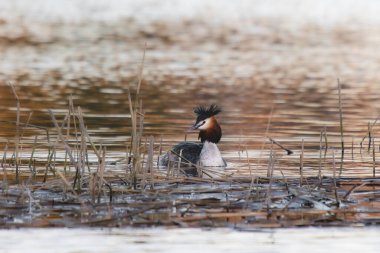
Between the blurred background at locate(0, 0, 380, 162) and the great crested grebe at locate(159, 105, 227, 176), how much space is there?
1.01 meters

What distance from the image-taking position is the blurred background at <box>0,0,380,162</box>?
2061cm

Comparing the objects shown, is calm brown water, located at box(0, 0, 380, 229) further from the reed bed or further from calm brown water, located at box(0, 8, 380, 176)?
the reed bed

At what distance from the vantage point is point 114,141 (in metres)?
17.4

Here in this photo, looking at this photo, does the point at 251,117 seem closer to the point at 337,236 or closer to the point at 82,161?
the point at 82,161

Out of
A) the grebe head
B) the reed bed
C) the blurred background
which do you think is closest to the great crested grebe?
the grebe head

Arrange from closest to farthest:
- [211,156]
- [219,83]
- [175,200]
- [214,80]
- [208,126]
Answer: [175,200] < [211,156] < [208,126] < [219,83] < [214,80]

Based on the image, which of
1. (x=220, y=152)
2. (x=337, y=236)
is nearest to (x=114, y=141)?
(x=220, y=152)

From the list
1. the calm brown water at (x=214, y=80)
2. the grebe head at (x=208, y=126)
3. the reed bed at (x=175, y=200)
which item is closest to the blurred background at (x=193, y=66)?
the calm brown water at (x=214, y=80)

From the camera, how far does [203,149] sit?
16.2 m

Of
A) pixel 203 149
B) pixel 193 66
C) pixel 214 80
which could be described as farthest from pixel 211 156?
pixel 193 66

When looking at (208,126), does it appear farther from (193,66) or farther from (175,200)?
(193,66)

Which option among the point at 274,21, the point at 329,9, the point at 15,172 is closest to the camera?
the point at 15,172

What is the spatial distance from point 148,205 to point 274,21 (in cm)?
3710

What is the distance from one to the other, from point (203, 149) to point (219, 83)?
1118 centimetres
